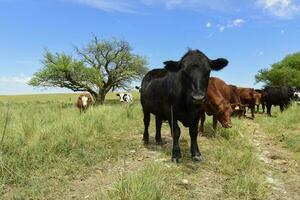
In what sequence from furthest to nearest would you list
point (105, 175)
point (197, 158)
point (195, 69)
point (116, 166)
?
point (197, 158) < point (116, 166) < point (195, 69) < point (105, 175)

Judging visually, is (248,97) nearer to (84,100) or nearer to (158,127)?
(84,100)

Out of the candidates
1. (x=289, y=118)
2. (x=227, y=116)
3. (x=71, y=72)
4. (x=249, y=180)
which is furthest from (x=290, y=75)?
(x=249, y=180)

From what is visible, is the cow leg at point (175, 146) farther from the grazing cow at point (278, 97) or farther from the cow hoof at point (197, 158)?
the grazing cow at point (278, 97)

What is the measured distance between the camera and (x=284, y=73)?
55.1 meters

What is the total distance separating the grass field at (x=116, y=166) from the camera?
17.4 ft

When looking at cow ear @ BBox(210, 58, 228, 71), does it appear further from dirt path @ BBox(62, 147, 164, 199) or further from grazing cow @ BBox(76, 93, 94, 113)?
grazing cow @ BBox(76, 93, 94, 113)

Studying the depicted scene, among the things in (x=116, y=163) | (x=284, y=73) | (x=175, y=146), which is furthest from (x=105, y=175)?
(x=284, y=73)

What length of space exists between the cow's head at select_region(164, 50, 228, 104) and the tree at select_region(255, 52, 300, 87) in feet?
160

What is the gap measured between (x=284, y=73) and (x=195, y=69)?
5185cm

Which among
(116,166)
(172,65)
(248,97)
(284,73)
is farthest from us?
(284,73)

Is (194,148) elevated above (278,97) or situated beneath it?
situated beneath

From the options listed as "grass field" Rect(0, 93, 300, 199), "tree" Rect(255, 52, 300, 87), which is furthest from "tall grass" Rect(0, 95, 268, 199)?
"tree" Rect(255, 52, 300, 87)

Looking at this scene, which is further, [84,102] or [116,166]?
[84,102]

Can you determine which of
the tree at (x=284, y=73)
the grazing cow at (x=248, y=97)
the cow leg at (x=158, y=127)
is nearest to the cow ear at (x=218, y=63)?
the cow leg at (x=158, y=127)
